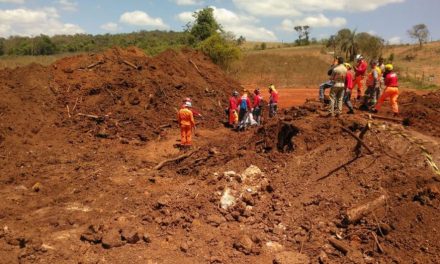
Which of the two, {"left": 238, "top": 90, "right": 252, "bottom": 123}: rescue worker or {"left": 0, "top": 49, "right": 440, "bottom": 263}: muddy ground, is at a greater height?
{"left": 238, "top": 90, "right": 252, "bottom": 123}: rescue worker

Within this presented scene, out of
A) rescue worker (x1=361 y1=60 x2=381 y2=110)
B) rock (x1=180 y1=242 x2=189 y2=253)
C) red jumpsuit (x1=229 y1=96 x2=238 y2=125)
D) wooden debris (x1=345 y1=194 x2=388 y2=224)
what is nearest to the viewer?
rock (x1=180 y1=242 x2=189 y2=253)

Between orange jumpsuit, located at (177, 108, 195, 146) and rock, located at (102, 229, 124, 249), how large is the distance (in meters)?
5.09

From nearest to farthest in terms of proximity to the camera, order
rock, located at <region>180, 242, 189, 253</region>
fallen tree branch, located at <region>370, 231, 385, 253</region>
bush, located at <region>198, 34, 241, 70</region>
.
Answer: fallen tree branch, located at <region>370, 231, 385, 253</region> < rock, located at <region>180, 242, 189, 253</region> < bush, located at <region>198, 34, 241, 70</region>

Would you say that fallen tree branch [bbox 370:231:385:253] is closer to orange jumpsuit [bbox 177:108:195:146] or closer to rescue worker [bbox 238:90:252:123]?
orange jumpsuit [bbox 177:108:195:146]

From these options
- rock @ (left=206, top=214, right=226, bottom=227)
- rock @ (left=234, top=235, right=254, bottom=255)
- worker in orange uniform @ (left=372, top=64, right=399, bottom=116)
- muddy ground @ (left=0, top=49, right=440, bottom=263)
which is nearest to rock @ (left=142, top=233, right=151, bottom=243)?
muddy ground @ (left=0, top=49, right=440, bottom=263)

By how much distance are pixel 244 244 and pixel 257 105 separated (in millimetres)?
7971

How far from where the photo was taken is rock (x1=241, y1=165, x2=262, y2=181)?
8367 mm

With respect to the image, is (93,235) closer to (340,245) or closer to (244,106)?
(340,245)

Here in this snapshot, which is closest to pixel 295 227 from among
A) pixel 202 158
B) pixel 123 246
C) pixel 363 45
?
pixel 123 246

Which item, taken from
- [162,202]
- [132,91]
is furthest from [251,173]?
[132,91]

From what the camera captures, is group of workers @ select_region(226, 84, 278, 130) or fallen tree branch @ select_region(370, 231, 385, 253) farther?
group of workers @ select_region(226, 84, 278, 130)

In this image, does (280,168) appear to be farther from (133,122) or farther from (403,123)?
(133,122)

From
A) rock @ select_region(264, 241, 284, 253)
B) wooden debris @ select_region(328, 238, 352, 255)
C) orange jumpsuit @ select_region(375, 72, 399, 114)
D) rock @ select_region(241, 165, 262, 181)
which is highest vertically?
orange jumpsuit @ select_region(375, 72, 399, 114)

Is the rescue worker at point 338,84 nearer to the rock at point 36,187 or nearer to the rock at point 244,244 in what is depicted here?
the rock at point 244,244
